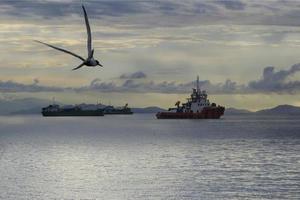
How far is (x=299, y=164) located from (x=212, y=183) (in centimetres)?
2587

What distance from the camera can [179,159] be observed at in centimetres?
9244

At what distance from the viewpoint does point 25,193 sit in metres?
57.5

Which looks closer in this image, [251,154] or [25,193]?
[25,193]

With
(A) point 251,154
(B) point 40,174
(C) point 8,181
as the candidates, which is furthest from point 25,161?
(A) point 251,154

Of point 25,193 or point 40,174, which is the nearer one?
point 25,193

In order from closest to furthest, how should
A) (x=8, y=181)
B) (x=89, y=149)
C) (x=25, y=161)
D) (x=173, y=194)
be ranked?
(x=173, y=194), (x=8, y=181), (x=25, y=161), (x=89, y=149)

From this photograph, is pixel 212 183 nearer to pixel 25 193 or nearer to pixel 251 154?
pixel 25 193

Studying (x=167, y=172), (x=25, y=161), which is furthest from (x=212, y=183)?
(x=25, y=161)

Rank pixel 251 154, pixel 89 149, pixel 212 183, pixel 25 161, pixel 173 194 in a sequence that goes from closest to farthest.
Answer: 1. pixel 173 194
2. pixel 212 183
3. pixel 25 161
4. pixel 251 154
5. pixel 89 149

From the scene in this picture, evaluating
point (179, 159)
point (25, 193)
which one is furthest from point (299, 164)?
point (25, 193)

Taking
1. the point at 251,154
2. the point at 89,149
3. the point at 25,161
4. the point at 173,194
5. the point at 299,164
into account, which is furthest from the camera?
the point at 89,149

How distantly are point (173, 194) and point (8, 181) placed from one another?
19.7 metres

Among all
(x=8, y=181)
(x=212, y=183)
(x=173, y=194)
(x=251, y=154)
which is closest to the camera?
(x=173, y=194)

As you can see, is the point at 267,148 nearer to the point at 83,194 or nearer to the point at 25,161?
the point at 25,161
